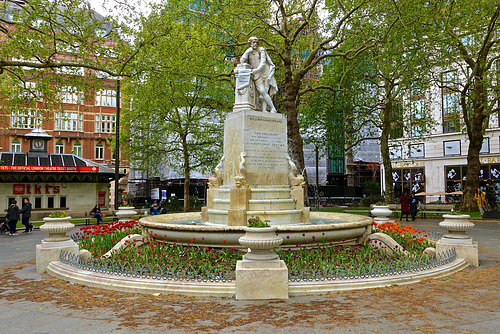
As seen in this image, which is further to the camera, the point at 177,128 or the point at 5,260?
the point at 177,128

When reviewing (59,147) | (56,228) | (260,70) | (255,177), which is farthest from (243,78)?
(59,147)

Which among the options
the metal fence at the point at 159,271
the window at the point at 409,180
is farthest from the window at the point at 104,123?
the metal fence at the point at 159,271

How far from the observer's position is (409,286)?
6879 mm

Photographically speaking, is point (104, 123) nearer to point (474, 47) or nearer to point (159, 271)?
point (474, 47)

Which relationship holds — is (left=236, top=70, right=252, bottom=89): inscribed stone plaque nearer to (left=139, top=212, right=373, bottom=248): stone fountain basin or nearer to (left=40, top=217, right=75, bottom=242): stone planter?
(left=139, top=212, right=373, bottom=248): stone fountain basin

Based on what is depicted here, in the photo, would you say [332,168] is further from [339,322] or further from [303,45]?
[339,322]

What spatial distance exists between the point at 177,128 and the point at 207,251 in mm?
21181

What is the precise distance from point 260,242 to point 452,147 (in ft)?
133

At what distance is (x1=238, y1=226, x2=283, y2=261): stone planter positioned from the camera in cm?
633

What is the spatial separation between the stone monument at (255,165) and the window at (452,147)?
115 feet

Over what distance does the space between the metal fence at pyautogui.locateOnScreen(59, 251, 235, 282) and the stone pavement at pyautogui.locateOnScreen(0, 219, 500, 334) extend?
52 centimetres

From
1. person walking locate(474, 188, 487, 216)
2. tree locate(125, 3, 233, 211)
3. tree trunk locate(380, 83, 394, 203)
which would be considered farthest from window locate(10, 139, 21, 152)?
person walking locate(474, 188, 487, 216)

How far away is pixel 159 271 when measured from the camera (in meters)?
7.41

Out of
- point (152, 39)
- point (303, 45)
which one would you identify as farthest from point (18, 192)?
point (303, 45)
